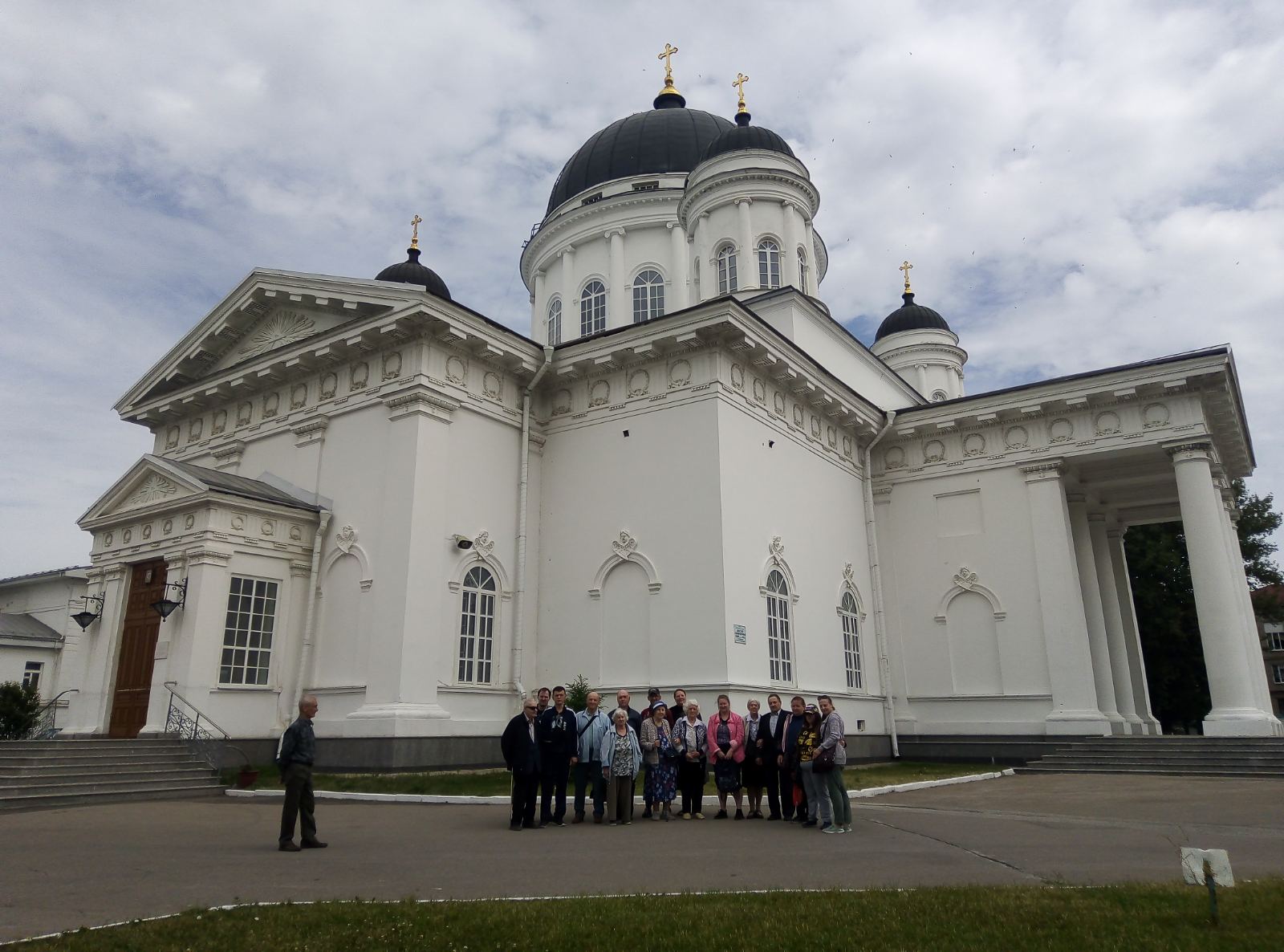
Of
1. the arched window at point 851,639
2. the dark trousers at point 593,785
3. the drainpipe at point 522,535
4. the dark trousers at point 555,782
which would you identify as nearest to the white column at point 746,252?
the drainpipe at point 522,535

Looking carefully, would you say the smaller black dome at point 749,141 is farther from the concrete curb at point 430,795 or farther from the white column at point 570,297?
the concrete curb at point 430,795

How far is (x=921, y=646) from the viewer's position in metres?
21.0

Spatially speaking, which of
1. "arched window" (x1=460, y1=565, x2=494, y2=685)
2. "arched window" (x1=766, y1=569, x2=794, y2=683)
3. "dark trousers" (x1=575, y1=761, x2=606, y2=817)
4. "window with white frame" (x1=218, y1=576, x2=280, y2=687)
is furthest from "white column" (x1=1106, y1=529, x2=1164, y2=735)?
"window with white frame" (x1=218, y1=576, x2=280, y2=687)

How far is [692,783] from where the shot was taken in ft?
35.8

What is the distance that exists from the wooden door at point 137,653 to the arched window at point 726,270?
14086 millimetres

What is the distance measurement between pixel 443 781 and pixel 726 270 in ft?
48.7

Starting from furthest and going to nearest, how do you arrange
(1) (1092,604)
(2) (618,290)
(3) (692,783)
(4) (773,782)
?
1. (2) (618,290)
2. (1) (1092,604)
3. (3) (692,783)
4. (4) (773,782)

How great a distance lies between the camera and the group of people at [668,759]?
32.2 ft

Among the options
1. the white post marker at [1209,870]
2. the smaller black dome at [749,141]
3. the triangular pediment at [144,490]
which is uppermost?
the smaller black dome at [749,141]

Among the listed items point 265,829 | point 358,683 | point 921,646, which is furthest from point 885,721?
point 265,829

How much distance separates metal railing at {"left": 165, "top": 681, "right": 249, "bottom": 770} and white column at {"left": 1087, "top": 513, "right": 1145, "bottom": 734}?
63.2ft

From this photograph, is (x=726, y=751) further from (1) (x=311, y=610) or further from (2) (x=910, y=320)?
(2) (x=910, y=320)

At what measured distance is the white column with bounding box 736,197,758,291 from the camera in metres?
22.7

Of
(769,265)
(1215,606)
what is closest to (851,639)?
(1215,606)
